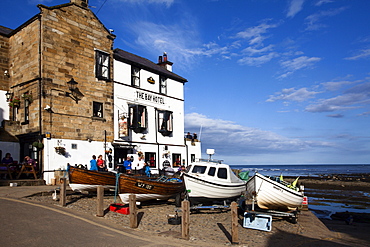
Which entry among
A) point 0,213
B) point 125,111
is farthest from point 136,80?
point 0,213

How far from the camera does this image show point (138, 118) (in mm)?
25172

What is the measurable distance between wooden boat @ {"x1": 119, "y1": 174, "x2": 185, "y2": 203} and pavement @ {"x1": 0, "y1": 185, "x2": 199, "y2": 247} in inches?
81.6

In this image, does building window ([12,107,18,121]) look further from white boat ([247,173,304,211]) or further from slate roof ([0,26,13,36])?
white boat ([247,173,304,211])

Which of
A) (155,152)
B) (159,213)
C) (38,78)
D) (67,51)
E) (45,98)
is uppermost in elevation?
(67,51)

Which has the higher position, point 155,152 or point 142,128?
point 142,128

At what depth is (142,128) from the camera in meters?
25.2

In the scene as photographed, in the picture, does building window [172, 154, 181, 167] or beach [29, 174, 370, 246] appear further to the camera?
building window [172, 154, 181, 167]

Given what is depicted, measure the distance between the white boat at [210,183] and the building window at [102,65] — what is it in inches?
433

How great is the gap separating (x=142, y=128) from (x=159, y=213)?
482 inches

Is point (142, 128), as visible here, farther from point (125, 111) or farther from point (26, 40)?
point (26, 40)

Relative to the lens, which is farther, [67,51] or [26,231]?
[67,51]

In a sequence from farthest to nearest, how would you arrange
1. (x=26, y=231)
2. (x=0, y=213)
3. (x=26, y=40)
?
(x=26, y=40) < (x=0, y=213) < (x=26, y=231)

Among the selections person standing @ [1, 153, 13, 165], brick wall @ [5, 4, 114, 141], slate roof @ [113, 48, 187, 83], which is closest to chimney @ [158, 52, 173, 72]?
slate roof @ [113, 48, 187, 83]

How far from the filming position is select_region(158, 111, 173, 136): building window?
2756cm
